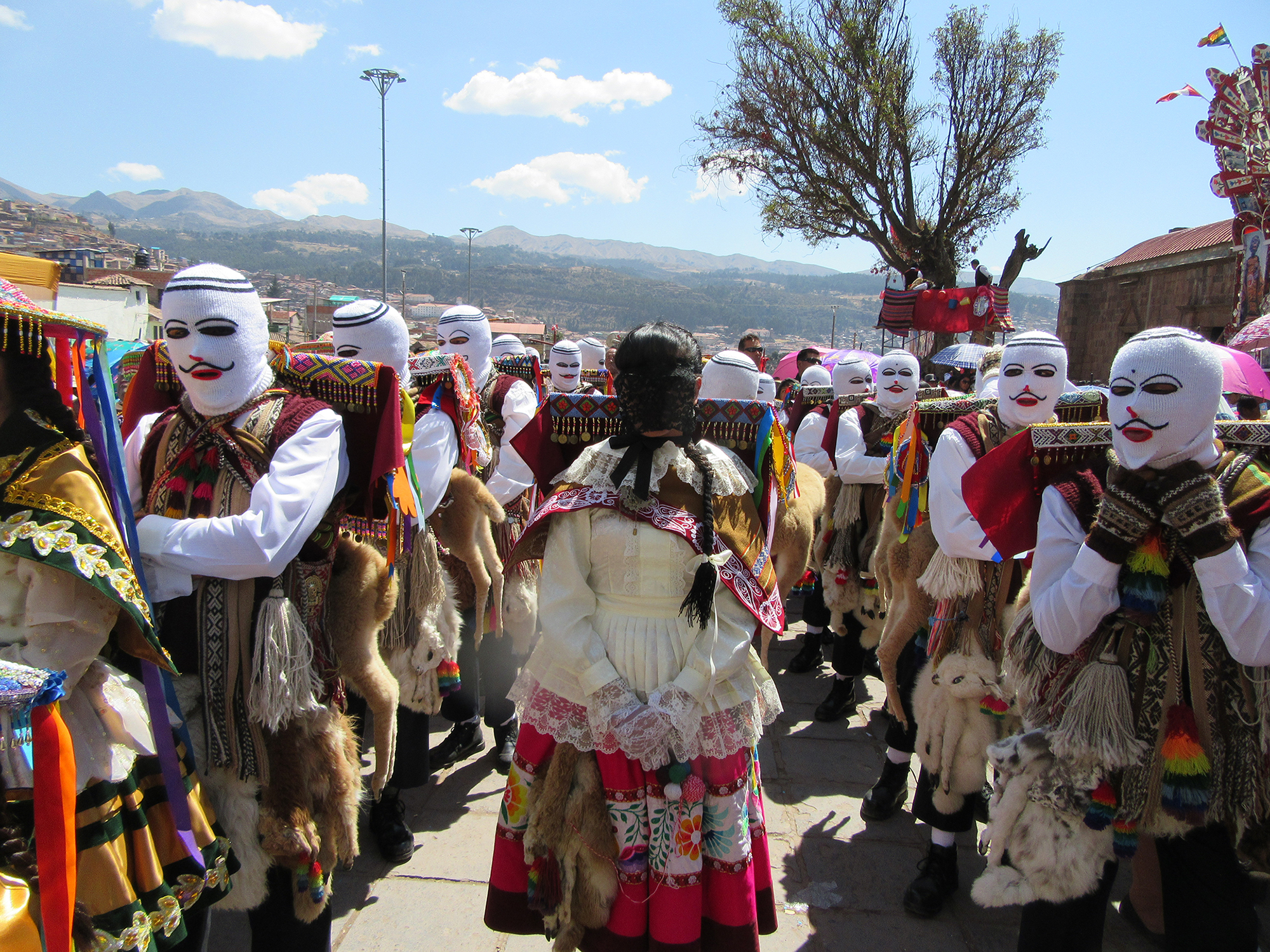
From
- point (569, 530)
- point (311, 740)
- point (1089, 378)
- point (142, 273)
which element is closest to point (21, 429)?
point (311, 740)

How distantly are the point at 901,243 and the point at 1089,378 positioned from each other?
12.9m

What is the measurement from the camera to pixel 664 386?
6.79 ft

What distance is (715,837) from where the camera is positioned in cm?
216

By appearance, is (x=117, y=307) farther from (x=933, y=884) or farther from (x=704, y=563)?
(x=933, y=884)

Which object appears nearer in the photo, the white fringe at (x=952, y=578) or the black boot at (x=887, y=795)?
the white fringe at (x=952, y=578)

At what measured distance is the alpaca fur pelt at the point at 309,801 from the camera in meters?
2.12

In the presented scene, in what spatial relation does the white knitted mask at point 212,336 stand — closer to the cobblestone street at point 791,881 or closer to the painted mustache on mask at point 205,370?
the painted mustache on mask at point 205,370

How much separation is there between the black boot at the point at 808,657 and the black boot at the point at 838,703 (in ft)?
2.58

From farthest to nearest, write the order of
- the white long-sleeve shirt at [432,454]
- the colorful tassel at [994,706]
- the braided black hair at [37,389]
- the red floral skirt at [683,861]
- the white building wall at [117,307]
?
the white building wall at [117,307] → the white long-sleeve shirt at [432,454] → the colorful tassel at [994,706] → the red floral skirt at [683,861] → the braided black hair at [37,389]

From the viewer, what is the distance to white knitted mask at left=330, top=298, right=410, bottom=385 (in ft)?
10.4

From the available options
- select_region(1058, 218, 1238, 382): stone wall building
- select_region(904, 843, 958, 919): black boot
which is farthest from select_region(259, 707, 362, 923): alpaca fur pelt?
select_region(1058, 218, 1238, 382): stone wall building

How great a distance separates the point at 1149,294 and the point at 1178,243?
3.17m

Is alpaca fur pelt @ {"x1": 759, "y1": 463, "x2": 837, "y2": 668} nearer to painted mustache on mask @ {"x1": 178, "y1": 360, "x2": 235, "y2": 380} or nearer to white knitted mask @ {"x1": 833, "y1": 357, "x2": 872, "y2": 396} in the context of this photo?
painted mustache on mask @ {"x1": 178, "y1": 360, "x2": 235, "y2": 380}

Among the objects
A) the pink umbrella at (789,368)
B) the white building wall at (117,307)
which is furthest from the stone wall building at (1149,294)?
the white building wall at (117,307)
